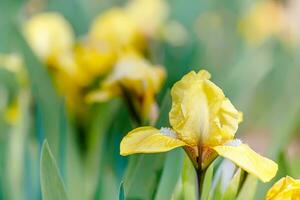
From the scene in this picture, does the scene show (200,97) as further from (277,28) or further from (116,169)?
(277,28)

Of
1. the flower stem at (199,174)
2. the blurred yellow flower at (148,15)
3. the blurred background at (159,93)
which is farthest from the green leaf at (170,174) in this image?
the blurred yellow flower at (148,15)

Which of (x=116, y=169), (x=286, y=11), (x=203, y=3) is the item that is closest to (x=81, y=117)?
(x=116, y=169)

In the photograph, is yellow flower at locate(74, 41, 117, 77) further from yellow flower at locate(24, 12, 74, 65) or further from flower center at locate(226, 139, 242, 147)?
flower center at locate(226, 139, 242, 147)

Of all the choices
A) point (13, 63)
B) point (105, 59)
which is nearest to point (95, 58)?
point (105, 59)

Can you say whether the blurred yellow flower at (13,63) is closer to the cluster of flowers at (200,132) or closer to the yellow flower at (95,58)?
the yellow flower at (95,58)

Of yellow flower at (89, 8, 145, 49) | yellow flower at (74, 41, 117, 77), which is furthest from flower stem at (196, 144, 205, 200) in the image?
yellow flower at (89, 8, 145, 49)
